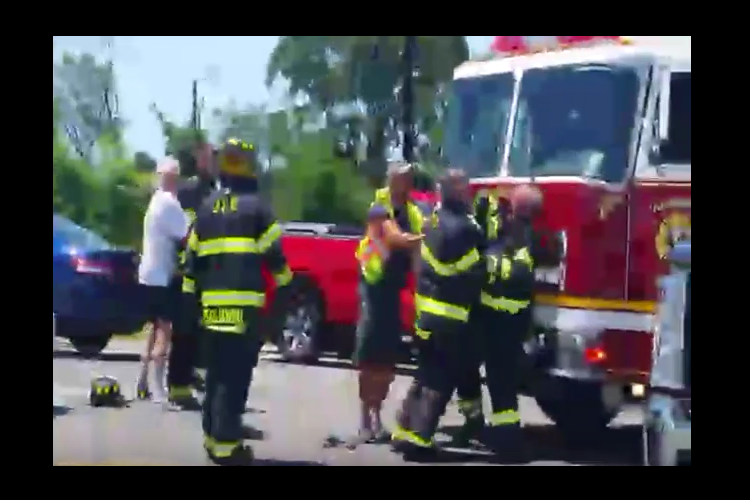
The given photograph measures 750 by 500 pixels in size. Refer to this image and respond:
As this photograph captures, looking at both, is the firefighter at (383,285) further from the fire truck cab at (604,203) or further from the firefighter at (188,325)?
the firefighter at (188,325)

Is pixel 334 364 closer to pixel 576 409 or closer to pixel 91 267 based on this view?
pixel 576 409

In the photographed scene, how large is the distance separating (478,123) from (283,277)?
70.6 inches

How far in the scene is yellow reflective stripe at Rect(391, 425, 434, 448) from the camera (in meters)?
10.3

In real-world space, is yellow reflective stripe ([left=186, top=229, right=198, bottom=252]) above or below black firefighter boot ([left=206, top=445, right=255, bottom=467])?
above

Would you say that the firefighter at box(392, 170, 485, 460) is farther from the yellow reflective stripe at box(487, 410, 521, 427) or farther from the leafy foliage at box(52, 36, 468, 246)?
the leafy foliage at box(52, 36, 468, 246)

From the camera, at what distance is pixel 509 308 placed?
33.7ft

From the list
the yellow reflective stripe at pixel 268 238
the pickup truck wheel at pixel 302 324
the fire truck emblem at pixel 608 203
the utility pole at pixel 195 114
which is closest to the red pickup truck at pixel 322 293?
the pickup truck wheel at pixel 302 324

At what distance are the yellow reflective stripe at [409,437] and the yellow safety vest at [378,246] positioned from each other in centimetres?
101

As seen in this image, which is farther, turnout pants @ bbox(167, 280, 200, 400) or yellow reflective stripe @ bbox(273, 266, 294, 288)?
turnout pants @ bbox(167, 280, 200, 400)

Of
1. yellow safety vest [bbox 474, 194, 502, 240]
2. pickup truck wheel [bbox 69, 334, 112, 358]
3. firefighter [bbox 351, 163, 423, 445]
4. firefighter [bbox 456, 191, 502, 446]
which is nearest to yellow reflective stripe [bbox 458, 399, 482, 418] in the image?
firefighter [bbox 456, 191, 502, 446]

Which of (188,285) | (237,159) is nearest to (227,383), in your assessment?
(188,285)

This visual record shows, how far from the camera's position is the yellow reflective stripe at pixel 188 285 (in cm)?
1038

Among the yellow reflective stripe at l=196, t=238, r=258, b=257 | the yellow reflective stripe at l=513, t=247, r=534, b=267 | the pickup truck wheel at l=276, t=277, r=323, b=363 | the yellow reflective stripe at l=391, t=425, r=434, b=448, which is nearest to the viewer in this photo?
the yellow reflective stripe at l=196, t=238, r=258, b=257

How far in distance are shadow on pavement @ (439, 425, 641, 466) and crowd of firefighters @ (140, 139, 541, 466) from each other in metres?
0.13
